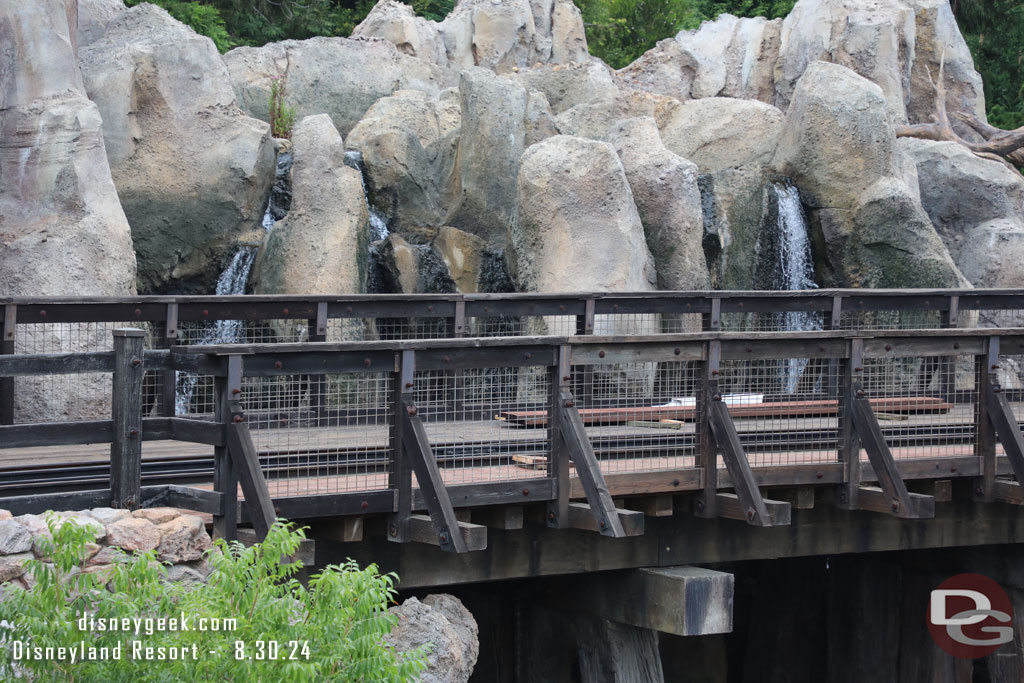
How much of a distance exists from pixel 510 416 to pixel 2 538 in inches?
166

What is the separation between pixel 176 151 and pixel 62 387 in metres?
4.62

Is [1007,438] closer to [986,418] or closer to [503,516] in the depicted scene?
[986,418]

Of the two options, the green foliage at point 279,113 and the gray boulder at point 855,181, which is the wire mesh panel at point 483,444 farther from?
the green foliage at point 279,113

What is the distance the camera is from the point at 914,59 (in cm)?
2472

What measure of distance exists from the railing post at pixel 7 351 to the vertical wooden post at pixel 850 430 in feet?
17.6

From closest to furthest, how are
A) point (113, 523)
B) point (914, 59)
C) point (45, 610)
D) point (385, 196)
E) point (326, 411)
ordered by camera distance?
point (45, 610), point (113, 523), point (326, 411), point (385, 196), point (914, 59)

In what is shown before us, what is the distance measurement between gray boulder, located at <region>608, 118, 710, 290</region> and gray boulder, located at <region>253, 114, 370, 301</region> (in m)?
3.36

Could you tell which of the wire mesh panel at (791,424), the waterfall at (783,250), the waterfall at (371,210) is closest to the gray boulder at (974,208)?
the waterfall at (783,250)

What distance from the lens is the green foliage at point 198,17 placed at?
25.5 meters

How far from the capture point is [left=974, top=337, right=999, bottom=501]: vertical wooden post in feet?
31.0

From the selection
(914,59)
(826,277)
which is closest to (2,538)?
(826,277)

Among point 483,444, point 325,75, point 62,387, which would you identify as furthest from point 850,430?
point 325,75

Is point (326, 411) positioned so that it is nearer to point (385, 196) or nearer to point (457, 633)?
point (457, 633)

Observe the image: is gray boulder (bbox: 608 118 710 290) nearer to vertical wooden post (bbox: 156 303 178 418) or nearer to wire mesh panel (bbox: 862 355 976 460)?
wire mesh panel (bbox: 862 355 976 460)
